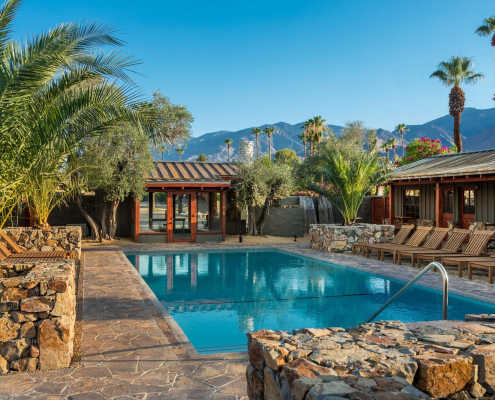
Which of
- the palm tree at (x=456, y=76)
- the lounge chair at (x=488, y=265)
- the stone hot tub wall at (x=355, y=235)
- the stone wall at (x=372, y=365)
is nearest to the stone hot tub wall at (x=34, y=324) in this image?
the stone wall at (x=372, y=365)

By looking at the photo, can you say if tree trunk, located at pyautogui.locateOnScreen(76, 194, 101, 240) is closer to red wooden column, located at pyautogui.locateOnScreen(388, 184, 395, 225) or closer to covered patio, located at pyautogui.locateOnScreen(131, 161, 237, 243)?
covered patio, located at pyautogui.locateOnScreen(131, 161, 237, 243)

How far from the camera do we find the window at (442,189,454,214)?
18.0 meters

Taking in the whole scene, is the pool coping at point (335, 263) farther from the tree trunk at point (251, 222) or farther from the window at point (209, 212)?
the tree trunk at point (251, 222)

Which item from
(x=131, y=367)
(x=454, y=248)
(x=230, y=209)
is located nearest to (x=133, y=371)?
(x=131, y=367)

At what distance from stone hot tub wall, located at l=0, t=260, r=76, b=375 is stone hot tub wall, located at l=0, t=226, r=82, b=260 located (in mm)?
7733

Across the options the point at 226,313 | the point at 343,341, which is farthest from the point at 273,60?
the point at 343,341

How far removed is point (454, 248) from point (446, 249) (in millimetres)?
233

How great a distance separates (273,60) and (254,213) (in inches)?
1834

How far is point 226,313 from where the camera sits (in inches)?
340

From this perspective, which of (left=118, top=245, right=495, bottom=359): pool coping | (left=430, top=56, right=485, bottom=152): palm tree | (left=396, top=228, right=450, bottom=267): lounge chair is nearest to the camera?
(left=118, top=245, right=495, bottom=359): pool coping

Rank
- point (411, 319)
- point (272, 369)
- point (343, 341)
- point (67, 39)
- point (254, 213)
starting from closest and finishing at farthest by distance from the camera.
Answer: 1. point (272, 369)
2. point (343, 341)
3. point (67, 39)
4. point (411, 319)
5. point (254, 213)

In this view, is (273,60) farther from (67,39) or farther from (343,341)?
(343,341)

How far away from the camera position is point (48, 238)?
43.2ft

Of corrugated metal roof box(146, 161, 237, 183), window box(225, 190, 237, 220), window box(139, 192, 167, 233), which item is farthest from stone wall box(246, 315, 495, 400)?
window box(225, 190, 237, 220)
